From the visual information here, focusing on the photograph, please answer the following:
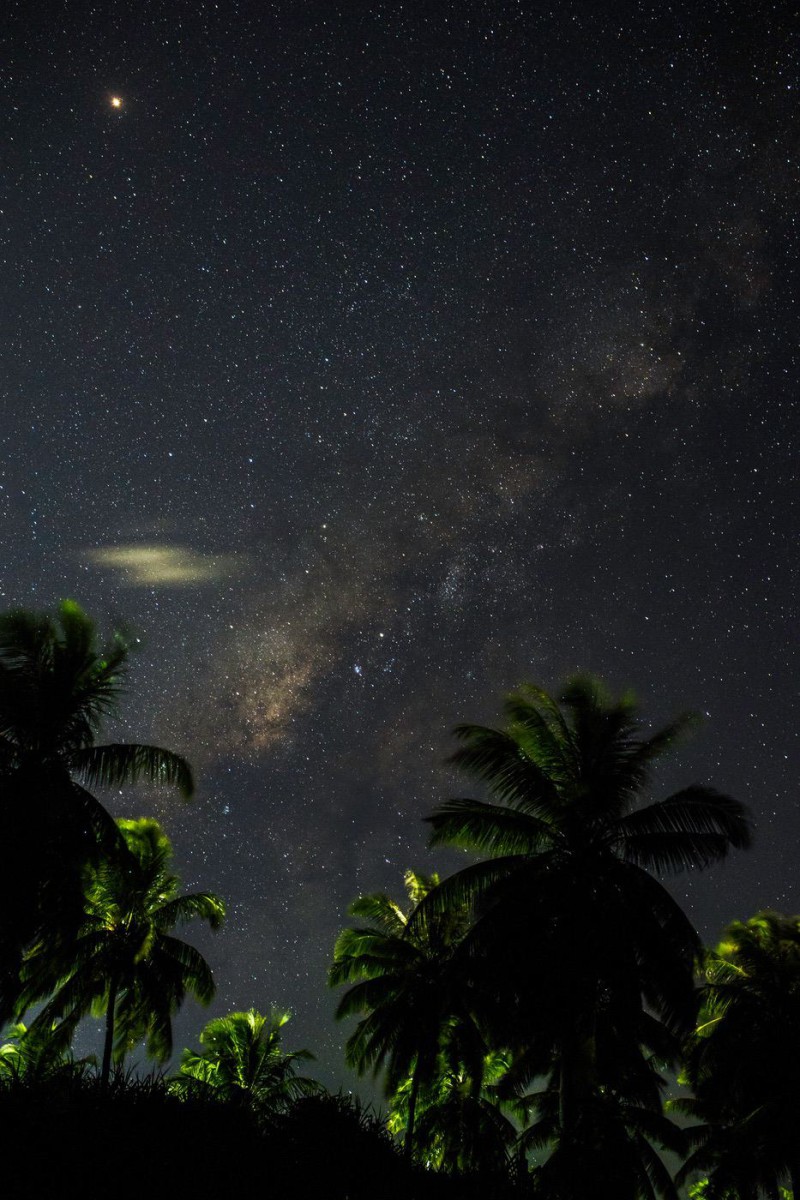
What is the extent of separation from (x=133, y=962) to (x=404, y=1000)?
663 cm

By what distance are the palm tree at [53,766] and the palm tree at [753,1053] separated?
1389 cm

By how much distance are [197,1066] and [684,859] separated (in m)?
18.8

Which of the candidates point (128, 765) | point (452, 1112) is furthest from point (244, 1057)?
point (128, 765)

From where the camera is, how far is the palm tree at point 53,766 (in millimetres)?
13016

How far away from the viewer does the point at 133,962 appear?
18.4 meters

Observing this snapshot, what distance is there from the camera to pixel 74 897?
13.8 metres

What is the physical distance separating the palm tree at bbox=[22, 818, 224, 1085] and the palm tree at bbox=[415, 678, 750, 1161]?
8348 mm

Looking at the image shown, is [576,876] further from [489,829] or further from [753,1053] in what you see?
[753,1053]

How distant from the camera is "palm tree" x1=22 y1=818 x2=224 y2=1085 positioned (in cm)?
1778

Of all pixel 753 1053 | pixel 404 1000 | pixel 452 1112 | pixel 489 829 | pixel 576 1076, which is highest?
pixel 489 829

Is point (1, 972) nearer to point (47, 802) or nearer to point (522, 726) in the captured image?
point (47, 802)

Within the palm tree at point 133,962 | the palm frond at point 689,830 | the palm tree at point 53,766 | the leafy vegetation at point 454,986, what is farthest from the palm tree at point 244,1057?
the palm frond at point 689,830

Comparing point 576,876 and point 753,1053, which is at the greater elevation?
point 576,876

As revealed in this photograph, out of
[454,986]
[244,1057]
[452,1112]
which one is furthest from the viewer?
[244,1057]
